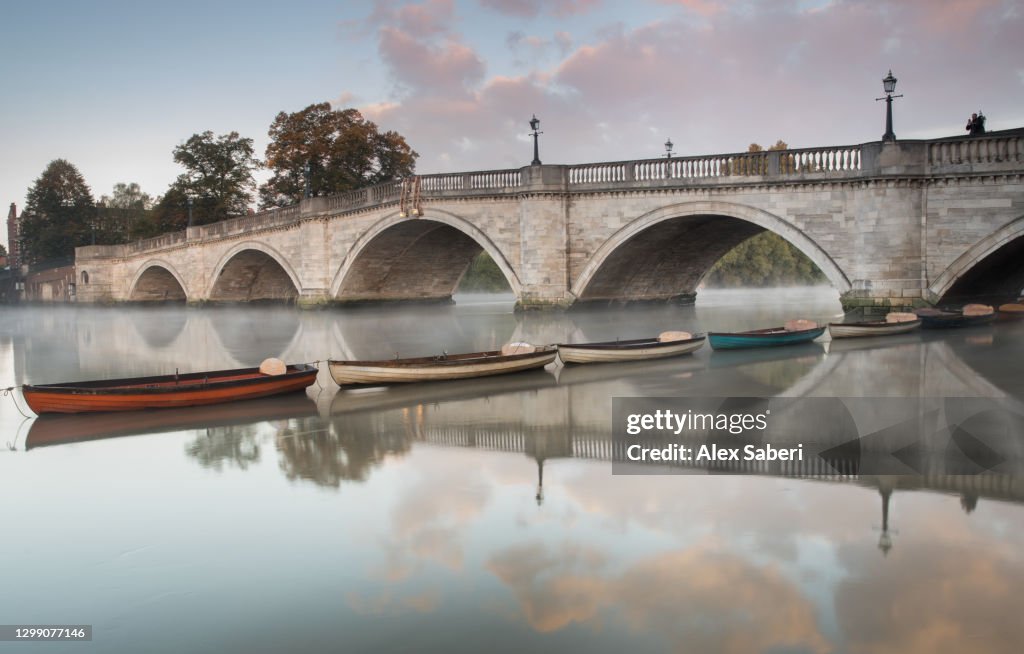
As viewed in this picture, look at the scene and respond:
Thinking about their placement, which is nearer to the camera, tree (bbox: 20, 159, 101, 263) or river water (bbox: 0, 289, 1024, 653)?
river water (bbox: 0, 289, 1024, 653)

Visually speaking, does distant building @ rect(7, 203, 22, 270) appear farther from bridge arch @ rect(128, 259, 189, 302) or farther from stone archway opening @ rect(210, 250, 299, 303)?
stone archway opening @ rect(210, 250, 299, 303)

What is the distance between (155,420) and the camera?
9.77 m

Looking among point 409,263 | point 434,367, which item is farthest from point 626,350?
point 409,263

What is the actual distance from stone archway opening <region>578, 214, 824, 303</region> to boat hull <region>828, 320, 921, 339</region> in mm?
5688

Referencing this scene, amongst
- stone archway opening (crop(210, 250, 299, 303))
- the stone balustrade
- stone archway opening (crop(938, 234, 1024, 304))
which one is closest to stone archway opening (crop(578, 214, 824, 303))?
the stone balustrade

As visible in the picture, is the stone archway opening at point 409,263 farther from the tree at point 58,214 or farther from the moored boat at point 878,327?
the tree at point 58,214

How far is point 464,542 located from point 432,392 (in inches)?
239

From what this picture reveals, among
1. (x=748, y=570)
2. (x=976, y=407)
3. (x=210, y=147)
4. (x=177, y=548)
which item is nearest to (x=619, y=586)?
(x=748, y=570)

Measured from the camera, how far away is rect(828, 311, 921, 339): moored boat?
52.9ft

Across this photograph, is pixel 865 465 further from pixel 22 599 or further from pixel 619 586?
pixel 22 599

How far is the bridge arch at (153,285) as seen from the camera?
48.8 meters

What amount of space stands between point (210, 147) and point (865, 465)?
48108 mm

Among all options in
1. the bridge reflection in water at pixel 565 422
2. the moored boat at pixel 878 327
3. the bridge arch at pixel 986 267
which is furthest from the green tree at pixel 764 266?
the bridge reflection in water at pixel 565 422

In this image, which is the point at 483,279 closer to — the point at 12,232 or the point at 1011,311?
the point at 1011,311
